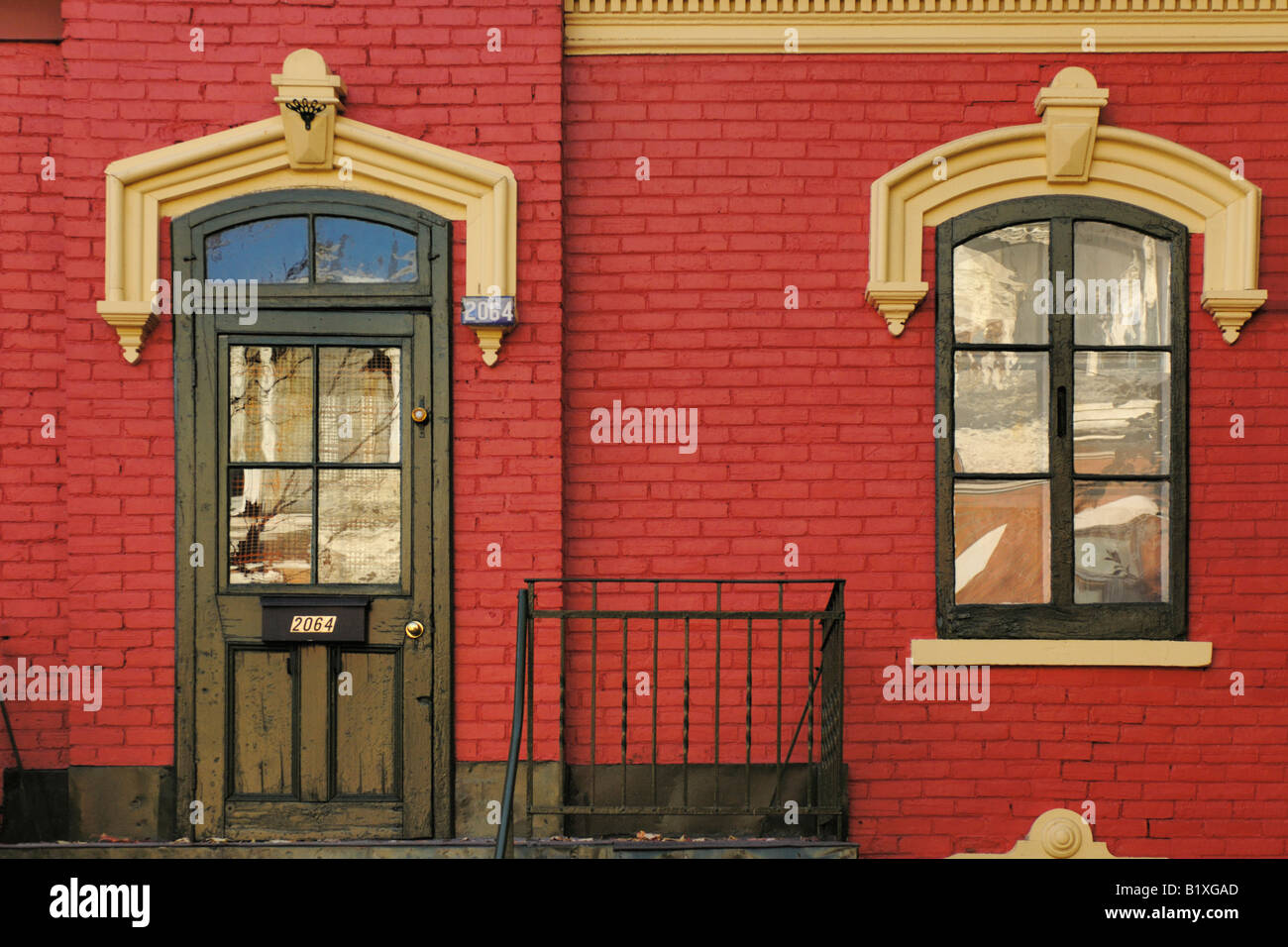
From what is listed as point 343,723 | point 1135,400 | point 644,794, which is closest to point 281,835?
point 343,723

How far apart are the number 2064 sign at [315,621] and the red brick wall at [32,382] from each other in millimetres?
1033

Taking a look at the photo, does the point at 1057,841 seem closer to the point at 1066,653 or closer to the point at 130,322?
the point at 1066,653

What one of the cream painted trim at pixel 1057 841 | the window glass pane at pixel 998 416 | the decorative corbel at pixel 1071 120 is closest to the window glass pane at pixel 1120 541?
the window glass pane at pixel 998 416

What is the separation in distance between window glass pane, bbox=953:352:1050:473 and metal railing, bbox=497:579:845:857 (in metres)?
0.96

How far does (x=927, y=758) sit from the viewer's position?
520cm

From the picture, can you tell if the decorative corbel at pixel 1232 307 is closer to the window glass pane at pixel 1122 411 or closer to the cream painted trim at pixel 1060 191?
the cream painted trim at pixel 1060 191

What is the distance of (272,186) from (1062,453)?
3.84 m

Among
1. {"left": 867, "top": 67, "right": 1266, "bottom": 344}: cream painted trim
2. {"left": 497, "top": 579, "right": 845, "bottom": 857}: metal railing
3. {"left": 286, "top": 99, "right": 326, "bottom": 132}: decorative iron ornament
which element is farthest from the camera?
{"left": 867, "top": 67, "right": 1266, "bottom": 344}: cream painted trim

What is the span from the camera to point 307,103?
4973mm

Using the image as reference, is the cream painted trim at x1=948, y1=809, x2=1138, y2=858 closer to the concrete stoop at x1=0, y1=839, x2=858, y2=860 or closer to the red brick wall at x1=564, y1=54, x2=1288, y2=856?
the red brick wall at x1=564, y1=54, x2=1288, y2=856

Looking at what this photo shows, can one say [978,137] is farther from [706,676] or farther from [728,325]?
[706,676]

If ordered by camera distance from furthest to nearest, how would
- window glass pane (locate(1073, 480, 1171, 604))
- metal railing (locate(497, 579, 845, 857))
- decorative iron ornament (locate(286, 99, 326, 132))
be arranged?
window glass pane (locate(1073, 480, 1171, 604)) < metal railing (locate(497, 579, 845, 857)) < decorative iron ornament (locate(286, 99, 326, 132))

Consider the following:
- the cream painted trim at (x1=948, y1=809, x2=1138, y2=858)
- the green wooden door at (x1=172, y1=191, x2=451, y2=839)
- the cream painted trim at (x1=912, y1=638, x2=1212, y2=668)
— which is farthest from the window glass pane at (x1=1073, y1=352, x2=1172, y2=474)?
the green wooden door at (x1=172, y1=191, x2=451, y2=839)

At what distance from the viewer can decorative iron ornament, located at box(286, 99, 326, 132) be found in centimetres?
496
